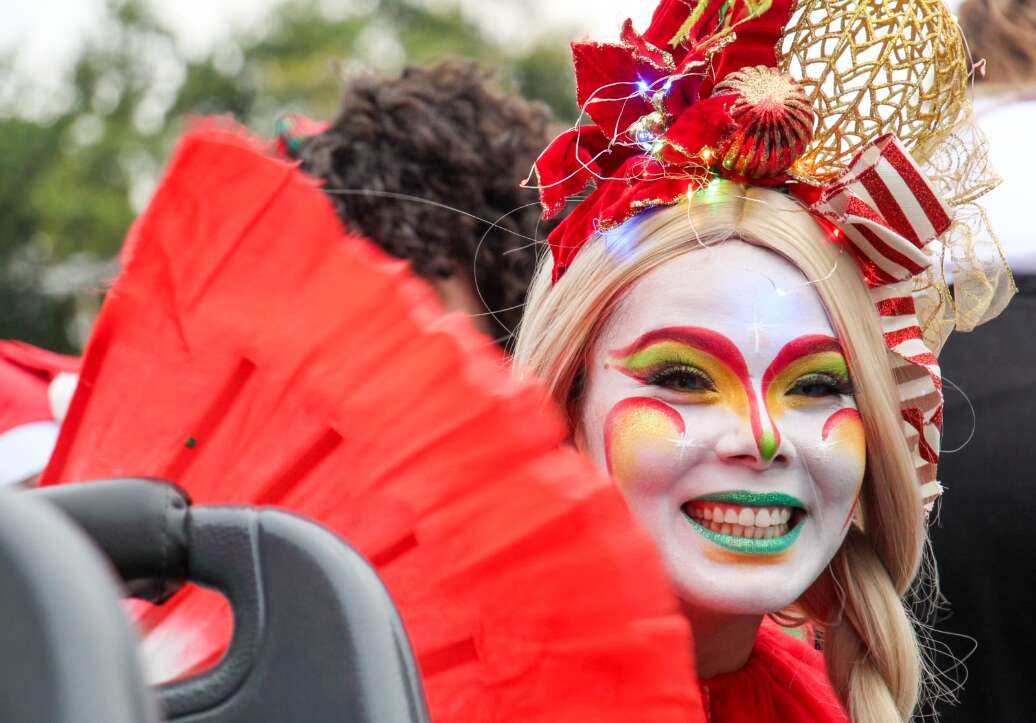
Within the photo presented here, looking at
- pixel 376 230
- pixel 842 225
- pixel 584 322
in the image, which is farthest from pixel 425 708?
pixel 376 230

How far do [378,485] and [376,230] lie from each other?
169cm

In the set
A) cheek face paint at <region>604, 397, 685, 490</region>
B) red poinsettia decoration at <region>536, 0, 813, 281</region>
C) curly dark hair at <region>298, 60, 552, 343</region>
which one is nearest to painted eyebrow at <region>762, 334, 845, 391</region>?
cheek face paint at <region>604, 397, 685, 490</region>

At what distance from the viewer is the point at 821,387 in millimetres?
1713

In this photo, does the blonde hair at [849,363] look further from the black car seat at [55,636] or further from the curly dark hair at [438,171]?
the black car seat at [55,636]

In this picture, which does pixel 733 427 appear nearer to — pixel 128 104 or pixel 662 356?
pixel 662 356

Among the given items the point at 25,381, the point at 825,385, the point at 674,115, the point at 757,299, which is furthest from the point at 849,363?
the point at 25,381

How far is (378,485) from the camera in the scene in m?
0.90

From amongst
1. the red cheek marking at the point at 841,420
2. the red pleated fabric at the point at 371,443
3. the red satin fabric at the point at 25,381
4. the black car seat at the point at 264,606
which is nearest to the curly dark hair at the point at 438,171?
the red satin fabric at the point at 25,381

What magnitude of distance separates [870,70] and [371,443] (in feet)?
3.60

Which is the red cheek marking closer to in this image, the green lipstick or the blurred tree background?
the green lipstick

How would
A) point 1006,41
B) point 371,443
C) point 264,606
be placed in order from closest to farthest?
point 264,606, point 371,443, point 1006,41

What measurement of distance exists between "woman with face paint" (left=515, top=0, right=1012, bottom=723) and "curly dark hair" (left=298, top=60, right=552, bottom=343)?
72cm

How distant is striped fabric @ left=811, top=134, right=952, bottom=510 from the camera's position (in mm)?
1724

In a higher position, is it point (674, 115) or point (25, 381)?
point (674, 115)
